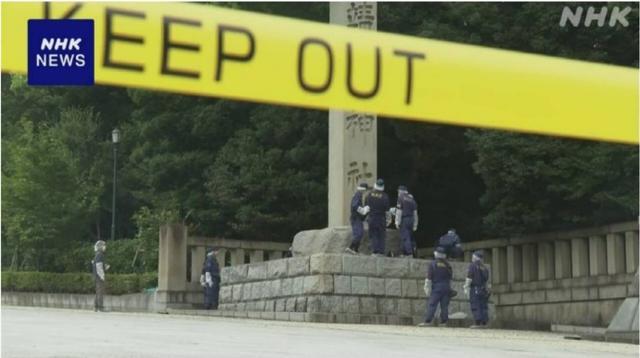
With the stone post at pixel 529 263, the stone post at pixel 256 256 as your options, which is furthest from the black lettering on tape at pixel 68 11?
the stone post at pixel 256 256

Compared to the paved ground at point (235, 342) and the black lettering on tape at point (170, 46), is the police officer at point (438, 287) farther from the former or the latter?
the black lettering on tape at point (170, 46)

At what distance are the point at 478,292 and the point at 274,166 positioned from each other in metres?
10.1

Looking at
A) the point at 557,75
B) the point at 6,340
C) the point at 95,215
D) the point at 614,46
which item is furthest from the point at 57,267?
the point at 557,75

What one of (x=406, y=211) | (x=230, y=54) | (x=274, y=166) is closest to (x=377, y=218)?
(x=406, y=211)

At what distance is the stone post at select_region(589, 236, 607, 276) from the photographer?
72.2 ft

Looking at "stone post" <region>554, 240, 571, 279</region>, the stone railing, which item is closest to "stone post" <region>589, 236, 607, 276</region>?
the stone railing

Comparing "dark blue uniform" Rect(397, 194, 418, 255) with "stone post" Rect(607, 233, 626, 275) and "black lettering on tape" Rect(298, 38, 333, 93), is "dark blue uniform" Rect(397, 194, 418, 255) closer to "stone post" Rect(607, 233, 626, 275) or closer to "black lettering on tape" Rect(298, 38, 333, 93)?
"stone post" Rect(607, 233, 626, 275)

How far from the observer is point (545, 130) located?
5863 millimetres

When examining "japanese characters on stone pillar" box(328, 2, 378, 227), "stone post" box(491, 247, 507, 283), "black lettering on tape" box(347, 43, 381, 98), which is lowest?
"stone post" box(491, 247, 507, 283)

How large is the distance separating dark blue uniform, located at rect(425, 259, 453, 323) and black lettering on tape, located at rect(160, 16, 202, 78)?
1422cm

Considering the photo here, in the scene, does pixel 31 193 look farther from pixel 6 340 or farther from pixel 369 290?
pixel 6 340

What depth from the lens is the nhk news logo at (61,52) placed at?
4.89m

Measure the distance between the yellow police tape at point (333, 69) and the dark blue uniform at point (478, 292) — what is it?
1325cm

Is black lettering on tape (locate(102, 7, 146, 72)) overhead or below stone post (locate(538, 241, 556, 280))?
overhead
